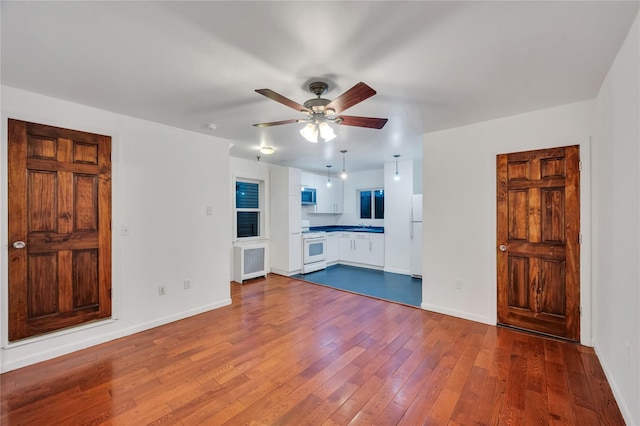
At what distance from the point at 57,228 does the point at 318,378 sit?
285cm

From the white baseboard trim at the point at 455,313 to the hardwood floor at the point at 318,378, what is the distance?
10 centimetres

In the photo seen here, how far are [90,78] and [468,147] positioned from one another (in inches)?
154

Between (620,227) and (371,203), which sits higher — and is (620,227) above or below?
below

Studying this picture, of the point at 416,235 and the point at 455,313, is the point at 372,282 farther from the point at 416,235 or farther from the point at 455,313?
the point at 455,313

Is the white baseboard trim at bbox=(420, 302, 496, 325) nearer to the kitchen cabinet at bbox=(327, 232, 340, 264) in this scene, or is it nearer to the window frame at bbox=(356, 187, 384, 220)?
the kitchen cabinet at bbox=(327, 232, 340, 264)

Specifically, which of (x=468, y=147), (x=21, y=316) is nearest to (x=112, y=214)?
(x=21, y=316)

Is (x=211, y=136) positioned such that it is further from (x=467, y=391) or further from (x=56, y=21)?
(x=467, y=391)

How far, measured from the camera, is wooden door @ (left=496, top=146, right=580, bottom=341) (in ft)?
9.07

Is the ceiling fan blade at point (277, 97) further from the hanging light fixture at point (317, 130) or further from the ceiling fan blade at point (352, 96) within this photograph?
the ceiling fan blade at point (352, 96)

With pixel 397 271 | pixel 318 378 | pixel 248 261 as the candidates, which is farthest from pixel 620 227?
pixel 248 261

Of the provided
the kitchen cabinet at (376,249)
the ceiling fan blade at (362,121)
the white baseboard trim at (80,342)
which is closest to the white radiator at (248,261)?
the white baseboard trim at (80,342)

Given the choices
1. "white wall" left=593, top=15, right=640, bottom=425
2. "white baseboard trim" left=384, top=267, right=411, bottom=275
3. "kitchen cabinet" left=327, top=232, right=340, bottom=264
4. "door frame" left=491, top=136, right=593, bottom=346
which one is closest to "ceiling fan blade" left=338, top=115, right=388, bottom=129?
"white wall" left=593, top=15, right=640, bottom=425

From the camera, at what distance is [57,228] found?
2629 mm

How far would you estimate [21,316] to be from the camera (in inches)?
95.8
